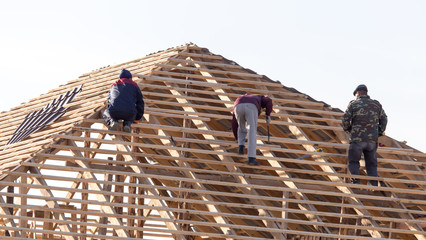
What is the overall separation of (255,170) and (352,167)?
190 cm

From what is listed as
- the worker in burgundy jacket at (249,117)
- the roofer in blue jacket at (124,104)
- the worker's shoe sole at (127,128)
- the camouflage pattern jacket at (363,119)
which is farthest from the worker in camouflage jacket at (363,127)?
the worker's shoe sole at (127,128)

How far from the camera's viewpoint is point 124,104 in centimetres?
1492

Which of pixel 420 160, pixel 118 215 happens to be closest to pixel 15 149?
pixel 118 215

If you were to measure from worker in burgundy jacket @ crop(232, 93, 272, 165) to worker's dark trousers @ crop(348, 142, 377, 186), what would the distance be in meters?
1.61

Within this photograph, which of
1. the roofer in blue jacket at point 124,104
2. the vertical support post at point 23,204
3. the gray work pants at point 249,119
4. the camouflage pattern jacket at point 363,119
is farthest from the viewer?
the camouflage pattern jacket at point 363,119

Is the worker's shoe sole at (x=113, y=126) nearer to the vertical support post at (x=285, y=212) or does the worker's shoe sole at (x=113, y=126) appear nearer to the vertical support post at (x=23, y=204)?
the vertical support post at (x=23, y=204)

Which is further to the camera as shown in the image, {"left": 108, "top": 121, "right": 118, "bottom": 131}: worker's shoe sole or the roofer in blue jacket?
{"left": 108, "top": 121, "right": 118, "bottom": 131}: worker's shoe sole

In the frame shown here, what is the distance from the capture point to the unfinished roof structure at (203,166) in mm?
14648

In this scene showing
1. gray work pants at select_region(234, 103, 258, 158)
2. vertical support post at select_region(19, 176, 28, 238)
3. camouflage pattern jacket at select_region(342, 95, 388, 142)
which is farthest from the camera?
camouflage pattern jacket at select_region(342, 95, 388, 142)

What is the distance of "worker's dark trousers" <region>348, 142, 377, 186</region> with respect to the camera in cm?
1561

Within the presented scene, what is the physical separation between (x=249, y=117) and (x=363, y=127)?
208cm

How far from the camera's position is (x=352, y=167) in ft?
51.8

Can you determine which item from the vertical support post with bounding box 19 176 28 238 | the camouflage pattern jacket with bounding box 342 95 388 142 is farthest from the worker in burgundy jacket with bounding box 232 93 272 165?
the vertical support post with bounding box 19 176 28 238

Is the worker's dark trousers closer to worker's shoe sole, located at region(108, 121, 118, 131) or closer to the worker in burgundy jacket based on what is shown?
the worker in burgundy jacket
